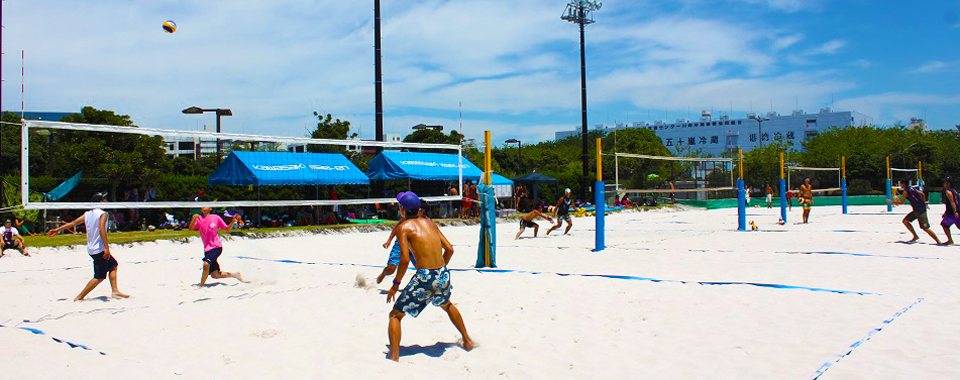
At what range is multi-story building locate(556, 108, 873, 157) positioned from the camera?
11544 centimetres

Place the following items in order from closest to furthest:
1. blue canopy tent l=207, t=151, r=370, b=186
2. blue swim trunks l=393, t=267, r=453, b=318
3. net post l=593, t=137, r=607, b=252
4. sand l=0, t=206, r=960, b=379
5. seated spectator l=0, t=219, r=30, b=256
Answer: sand l=0, t=206, r=960, b=379, blue swim trunks l=393, t=267, r=453, b=318, net post l=593, t=137, r=607, b=252, seated spectator l=0, t=219, r=30, b=256, blue canopy tent l=207, t=151, r=370, b=186

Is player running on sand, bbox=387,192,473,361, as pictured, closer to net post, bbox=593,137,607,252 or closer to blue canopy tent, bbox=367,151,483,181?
net post, bbox=593,137,607,252

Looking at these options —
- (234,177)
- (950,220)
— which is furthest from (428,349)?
(234,177)

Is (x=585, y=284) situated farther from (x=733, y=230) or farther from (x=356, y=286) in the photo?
(x=733, y=230)

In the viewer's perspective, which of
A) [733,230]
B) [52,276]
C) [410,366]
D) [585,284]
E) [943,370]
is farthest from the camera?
[733,230]

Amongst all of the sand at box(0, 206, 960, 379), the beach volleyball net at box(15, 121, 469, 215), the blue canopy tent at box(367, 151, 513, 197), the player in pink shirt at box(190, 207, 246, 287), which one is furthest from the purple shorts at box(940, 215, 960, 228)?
the blue canopy tent at box(367, 151, 513, 197)

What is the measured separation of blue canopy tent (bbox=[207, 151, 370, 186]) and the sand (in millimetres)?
7996

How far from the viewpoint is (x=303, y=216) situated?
20188 millimetres

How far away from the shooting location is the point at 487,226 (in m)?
10.2

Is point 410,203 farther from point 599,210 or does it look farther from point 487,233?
point 599,210

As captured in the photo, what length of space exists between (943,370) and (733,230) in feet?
43.5

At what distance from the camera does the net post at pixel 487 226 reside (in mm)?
10016

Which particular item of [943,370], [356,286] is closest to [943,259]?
[943,370]

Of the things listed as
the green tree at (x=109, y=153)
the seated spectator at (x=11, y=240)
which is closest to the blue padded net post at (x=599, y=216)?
the seated spectator at (x=11, y=240)
